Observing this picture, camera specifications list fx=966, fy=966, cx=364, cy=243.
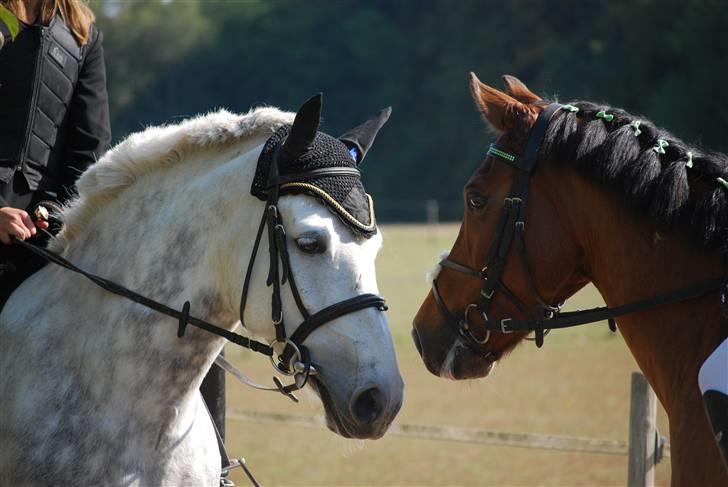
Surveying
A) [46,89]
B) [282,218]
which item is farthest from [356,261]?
[46,89]

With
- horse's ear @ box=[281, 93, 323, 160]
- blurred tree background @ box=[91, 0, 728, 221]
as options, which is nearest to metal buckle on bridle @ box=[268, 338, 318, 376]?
horse's ear @ box=[281, 93, 323, 160]

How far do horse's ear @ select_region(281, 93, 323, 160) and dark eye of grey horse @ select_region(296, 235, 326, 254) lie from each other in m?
0.29

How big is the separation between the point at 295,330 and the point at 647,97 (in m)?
Result: 45.4

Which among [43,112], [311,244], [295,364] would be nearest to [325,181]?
[311,244]

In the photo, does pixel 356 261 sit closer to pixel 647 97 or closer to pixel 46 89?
pixel 46 89

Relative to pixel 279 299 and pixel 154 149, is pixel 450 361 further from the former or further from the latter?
pixel 154 149

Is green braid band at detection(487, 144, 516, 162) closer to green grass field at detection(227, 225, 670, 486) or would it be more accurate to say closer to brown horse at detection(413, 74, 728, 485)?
brown horse at detection(413, 74, 728, 485)

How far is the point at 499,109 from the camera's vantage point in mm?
3801

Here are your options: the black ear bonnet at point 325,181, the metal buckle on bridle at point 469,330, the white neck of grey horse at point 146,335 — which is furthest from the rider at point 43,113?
the metal buckle on bridle at point 469,330

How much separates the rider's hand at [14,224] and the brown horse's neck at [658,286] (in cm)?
197

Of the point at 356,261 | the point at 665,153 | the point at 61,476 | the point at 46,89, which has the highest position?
the point at 46,89

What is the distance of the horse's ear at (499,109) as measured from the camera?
3.78m

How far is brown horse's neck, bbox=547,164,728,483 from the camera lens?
11.1 ft

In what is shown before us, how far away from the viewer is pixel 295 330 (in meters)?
3.12
